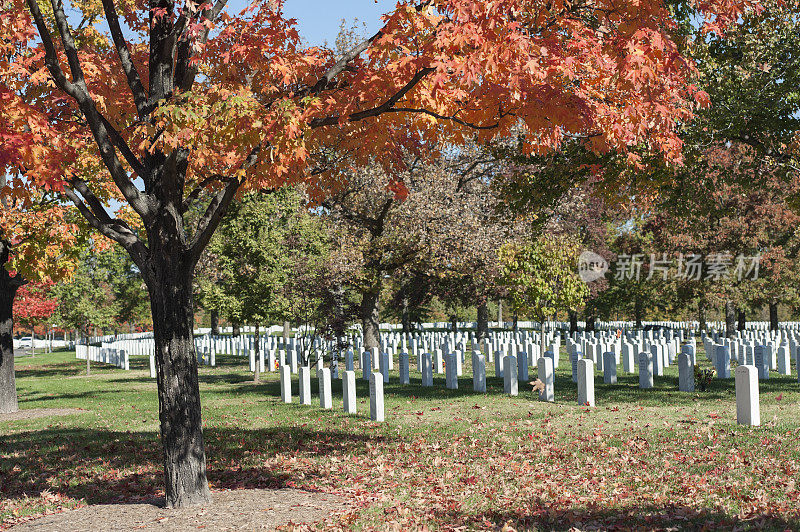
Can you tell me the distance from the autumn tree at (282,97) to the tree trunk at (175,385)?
0.01 meters

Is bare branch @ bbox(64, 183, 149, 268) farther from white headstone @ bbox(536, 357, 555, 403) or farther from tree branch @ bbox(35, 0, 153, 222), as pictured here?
white headstone @ bbox(536, 357, 555, 403)

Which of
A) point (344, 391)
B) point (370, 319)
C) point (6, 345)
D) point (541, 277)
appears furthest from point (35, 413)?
point (541, 277)

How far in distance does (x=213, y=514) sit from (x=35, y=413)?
1227 cm

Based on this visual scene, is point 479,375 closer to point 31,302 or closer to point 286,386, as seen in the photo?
point 286,386

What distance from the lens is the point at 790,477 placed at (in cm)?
731

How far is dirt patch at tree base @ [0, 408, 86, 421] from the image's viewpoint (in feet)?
53.7

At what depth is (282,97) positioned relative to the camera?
807 cm

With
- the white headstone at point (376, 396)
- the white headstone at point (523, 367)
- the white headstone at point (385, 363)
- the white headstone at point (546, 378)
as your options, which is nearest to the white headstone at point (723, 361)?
the white headstone at point (523, 367)

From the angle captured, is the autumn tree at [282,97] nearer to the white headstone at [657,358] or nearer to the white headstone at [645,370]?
the white headstone at [645,370]

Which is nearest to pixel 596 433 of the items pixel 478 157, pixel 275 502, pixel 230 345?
pixel 275 502

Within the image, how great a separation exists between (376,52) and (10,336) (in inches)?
560

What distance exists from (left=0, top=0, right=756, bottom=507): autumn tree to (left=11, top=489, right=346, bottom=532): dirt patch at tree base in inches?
13.3

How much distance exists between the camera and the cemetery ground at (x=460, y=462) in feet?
21.8

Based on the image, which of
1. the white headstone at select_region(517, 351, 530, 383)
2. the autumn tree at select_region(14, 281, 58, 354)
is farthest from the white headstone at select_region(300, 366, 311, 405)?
the autumn tree at select_region(14, 281, 58, 354)
